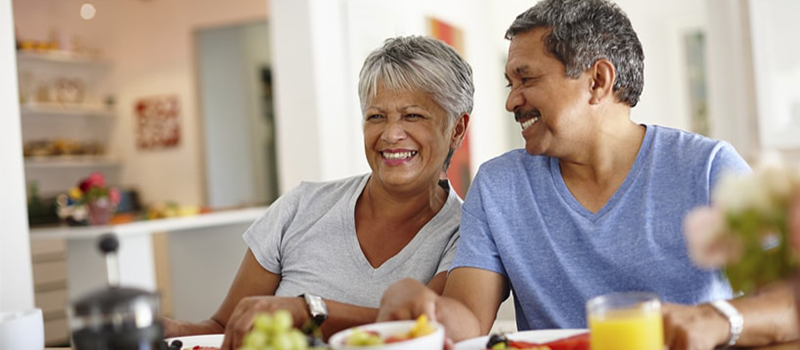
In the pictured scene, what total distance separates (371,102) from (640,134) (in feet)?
2.04

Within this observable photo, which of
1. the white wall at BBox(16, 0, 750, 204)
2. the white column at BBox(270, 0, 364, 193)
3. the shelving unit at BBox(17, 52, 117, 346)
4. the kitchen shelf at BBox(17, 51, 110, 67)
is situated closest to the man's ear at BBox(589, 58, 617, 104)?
the white column at BBox(270, 0, 364, 193)

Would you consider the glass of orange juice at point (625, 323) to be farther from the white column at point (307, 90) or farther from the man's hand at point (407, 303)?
the white column at point (307, 90)

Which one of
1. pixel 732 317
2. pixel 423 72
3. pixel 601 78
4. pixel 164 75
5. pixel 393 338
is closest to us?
pixel 393 338

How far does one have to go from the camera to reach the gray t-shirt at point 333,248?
70.6 inches

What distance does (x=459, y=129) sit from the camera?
1954 millimetres

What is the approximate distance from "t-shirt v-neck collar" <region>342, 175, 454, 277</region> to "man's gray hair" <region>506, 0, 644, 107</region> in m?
0.49

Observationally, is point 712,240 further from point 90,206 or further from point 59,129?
point 59,129

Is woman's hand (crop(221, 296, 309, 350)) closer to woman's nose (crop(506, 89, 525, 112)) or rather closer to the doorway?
woman's nose (crop(506, 89, 525, 112))

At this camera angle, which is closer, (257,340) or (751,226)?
(751,226)

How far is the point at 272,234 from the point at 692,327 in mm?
1091

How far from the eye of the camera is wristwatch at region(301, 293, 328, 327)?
154cm

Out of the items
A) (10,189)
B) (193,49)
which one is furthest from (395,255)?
(193,49)

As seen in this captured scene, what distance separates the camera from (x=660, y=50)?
734 cm

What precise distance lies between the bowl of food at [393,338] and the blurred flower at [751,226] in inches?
14.7
